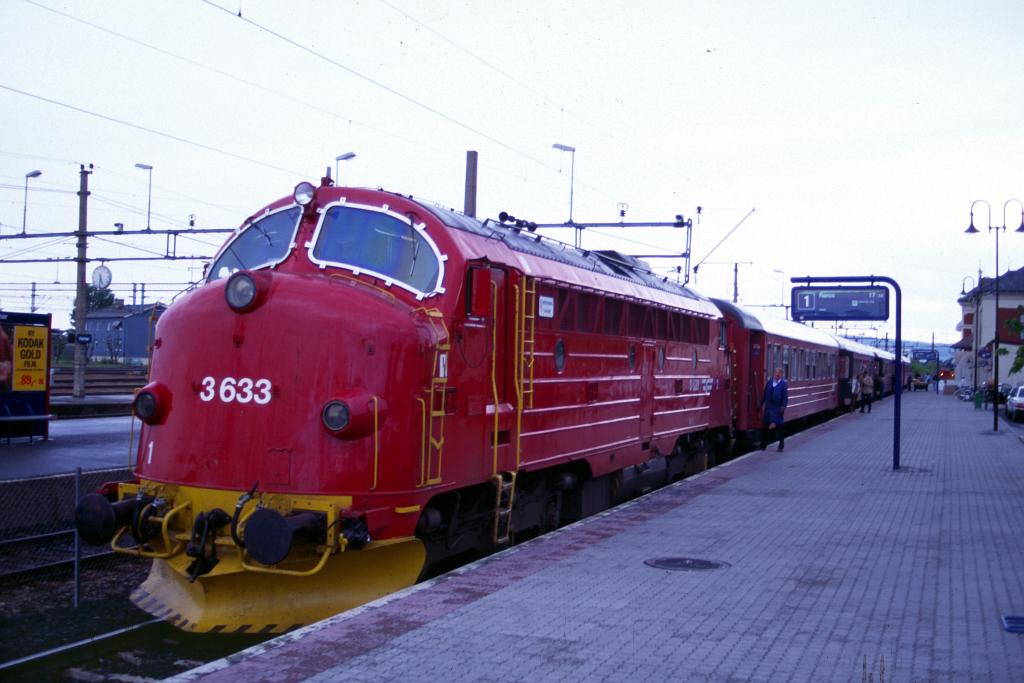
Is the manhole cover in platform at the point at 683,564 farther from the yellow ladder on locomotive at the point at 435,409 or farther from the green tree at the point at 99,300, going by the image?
the green tree at the point at 99,300

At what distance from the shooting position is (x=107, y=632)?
934 cm

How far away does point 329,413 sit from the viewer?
7562 millimetres

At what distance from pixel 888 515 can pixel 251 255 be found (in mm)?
8556

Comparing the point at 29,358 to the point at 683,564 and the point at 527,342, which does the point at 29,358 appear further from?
the point at 683,564

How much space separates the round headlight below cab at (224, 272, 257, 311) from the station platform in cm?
250

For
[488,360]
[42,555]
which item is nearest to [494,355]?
[488,360]

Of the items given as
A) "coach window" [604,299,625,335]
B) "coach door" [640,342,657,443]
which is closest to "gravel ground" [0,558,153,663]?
"coach window" [604,299,625,335]

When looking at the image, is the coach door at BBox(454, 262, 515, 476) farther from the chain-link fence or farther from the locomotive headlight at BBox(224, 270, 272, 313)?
the chain-link fence

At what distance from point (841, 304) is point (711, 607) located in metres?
19.9

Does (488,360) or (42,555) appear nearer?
(488,360)

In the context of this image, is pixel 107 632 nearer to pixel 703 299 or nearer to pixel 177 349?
pixel 177 349

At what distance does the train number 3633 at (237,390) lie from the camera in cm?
784

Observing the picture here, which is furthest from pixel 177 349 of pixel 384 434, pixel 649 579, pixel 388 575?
pixel 649 579

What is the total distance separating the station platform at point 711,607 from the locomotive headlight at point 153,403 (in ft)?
7.60
